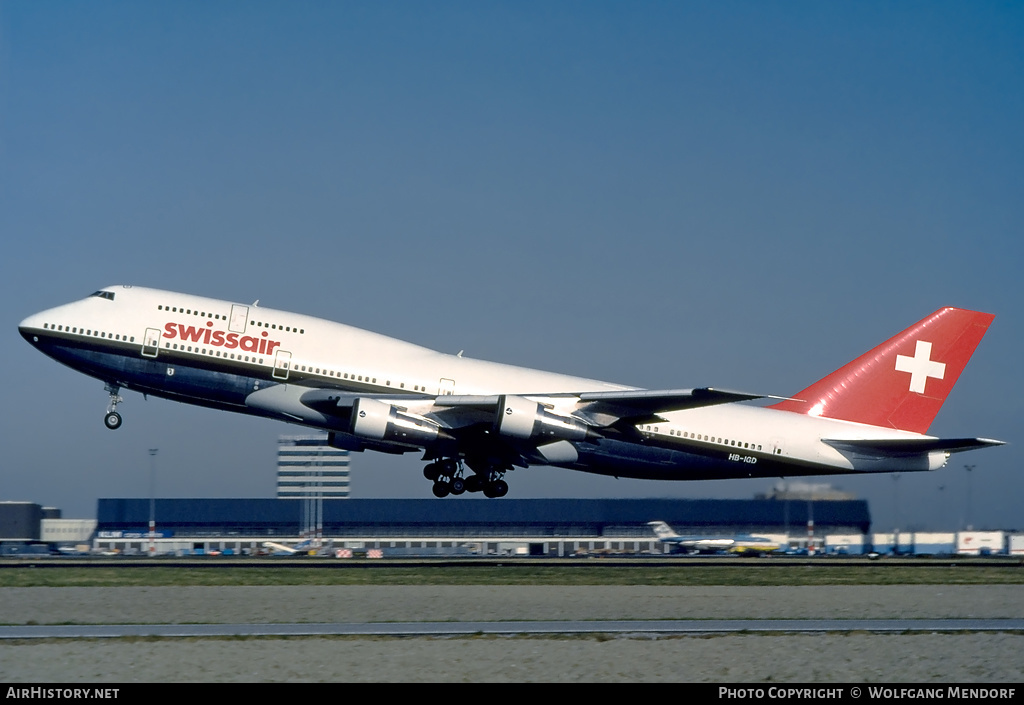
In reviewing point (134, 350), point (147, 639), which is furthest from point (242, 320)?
point (147, 639)

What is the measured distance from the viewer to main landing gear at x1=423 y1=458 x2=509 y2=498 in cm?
3753

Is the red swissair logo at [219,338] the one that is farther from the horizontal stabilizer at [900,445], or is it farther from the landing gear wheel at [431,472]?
the horizontal stabilizer at [900,445]

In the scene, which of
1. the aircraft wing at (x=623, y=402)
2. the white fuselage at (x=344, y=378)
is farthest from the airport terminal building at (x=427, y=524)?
the aircraft wing at (x=623, y=402)

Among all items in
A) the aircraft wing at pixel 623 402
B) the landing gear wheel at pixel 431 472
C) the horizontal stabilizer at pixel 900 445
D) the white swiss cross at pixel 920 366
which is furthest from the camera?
the white swiss cross at pixel 920 366

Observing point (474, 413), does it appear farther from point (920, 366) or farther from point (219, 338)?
point (920, 366)

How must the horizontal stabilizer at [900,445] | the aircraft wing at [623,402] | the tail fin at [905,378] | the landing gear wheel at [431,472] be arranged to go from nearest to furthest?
the aircraft wing at [623,402]
the horizontal stabilizer at [900,445]
the landing gear wheel at [431,472]
the tail fin at [905,378]

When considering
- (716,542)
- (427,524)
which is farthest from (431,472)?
(427,524)

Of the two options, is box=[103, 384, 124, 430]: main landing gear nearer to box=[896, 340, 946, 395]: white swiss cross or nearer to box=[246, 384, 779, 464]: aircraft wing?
box=[246, 384, 779, 464]: aircraft wing

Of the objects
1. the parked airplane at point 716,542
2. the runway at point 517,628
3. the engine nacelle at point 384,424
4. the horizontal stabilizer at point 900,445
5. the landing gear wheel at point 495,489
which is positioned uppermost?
the engine nacelle at point 384,424

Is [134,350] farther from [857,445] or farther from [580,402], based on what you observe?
[857,445]

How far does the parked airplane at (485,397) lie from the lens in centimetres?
3378

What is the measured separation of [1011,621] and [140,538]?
6658 centimetres

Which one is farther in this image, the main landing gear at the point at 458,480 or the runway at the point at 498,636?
the main landing gear at the point at 458,480

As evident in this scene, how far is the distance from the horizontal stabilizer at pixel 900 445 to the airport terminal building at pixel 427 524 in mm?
29624
